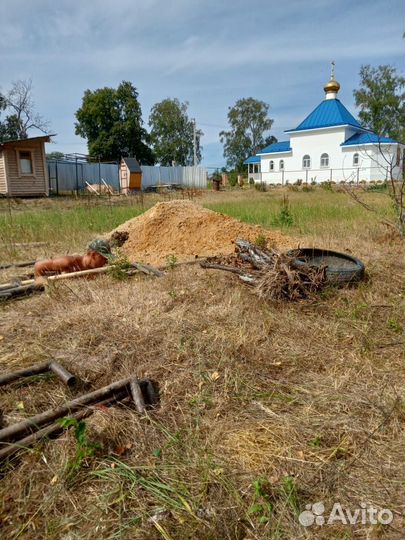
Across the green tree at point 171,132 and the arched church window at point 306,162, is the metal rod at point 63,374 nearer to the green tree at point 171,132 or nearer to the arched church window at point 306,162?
the arched church window at point 306,162

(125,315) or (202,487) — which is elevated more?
(125,315)

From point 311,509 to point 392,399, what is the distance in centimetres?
98

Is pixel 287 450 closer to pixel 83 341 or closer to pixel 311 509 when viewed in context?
pixel 311 509

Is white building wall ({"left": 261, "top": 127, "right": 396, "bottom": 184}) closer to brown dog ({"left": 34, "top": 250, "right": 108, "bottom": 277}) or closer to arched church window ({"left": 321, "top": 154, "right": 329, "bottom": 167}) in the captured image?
arched church window ({"left": 321, "top": 154, "right": 329, "bottom": 167})

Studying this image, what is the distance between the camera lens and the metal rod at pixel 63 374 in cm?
223

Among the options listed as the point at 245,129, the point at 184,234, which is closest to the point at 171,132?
the point at 245,129

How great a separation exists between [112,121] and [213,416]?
43.1 metres

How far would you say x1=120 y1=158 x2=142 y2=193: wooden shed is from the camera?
24781 millimetres

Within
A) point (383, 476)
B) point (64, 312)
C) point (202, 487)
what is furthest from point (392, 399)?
point (64, 312)

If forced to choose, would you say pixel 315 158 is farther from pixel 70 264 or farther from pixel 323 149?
pixel 70 264

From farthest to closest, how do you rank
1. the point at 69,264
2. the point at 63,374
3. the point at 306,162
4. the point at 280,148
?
the point at 280,148 < the point at 306,162 < the point at 69,264 < the point at 63,374

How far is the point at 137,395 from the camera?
2164 mm

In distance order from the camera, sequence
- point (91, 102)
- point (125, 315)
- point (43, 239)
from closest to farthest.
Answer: point (125, 315), point (43, 239), point (91, 102)

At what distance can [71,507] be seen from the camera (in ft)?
5.13
